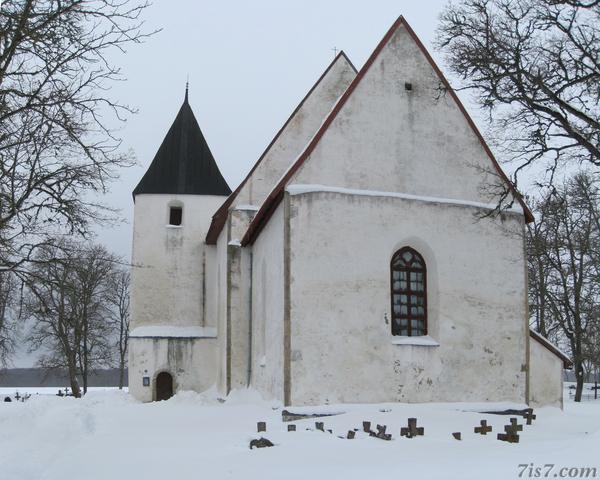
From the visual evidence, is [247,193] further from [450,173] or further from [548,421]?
[548,421]

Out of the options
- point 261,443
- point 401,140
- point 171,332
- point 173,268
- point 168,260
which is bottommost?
point 261,443

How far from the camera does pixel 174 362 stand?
86.7 ft

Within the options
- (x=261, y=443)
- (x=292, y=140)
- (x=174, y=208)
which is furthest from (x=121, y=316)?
(x=261, y=443)

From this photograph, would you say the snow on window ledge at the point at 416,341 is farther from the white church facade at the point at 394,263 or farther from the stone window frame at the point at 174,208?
the stone window frame at the point at 174,208

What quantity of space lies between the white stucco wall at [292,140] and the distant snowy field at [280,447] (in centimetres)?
751

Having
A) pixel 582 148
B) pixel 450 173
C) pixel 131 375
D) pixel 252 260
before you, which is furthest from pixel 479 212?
pixel 131 375

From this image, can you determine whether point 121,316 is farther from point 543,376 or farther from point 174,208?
point 543,376

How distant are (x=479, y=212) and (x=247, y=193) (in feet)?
25.6

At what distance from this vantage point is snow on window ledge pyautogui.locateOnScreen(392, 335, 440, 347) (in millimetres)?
16438

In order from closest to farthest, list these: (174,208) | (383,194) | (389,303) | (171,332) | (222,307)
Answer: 1. (389,303)
2. (383,194)
3. (222,307)
4. (171,332)
5. (174,208)

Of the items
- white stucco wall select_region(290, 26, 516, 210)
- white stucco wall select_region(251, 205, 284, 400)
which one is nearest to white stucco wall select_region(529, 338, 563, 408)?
white stucco wall select_region(290, 26, 516, 210)

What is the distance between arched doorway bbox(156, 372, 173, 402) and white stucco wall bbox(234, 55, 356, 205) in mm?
8203

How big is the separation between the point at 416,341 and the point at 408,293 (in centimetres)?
127

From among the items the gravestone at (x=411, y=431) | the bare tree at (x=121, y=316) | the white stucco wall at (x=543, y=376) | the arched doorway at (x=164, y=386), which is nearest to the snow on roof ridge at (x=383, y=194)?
the white stucco wall at (x=543, y=376)
